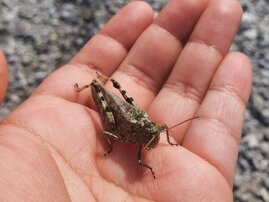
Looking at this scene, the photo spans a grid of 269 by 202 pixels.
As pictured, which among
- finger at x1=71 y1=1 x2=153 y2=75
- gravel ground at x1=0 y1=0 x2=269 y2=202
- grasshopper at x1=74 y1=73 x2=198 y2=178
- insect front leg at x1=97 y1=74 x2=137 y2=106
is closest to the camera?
grasshopper at x1=74 y1=73 x2=198 y2=178

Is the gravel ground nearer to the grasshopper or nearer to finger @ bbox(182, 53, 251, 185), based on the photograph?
finger @ bbox(182, 53, 251, 185)

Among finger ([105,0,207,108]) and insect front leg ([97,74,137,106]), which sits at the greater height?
finger ([105,0,207,108])

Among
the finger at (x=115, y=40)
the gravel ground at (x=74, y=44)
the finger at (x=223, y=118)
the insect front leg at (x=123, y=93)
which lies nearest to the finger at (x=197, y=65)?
the finger at (x=223, y=118)

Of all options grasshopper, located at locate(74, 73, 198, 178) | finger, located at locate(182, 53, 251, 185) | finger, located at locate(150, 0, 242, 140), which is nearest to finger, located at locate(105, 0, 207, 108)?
finger, located at locate(150, 0, 242, 140)

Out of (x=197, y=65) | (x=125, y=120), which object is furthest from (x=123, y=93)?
(x=197, y=65)

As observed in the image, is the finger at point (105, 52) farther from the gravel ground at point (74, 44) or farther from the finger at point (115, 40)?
the gravel ground at point (74, 44)

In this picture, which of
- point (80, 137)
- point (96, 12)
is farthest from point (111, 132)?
point (96, 12)
